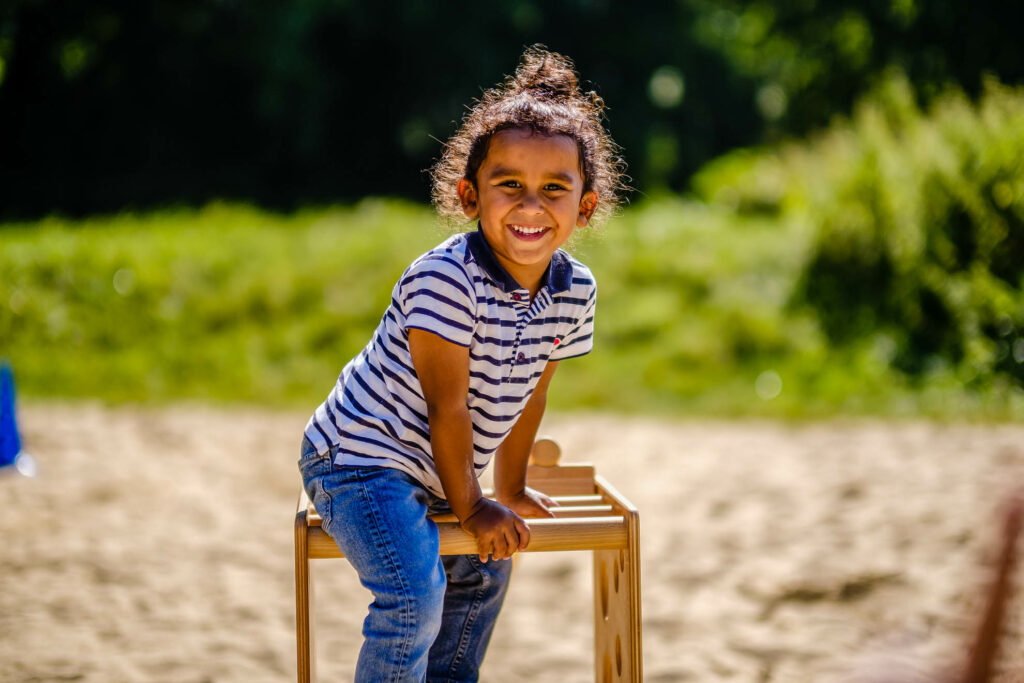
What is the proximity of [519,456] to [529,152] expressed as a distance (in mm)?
778

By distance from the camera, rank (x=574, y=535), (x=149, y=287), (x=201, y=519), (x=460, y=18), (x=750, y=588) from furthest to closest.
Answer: (x=460, y=18) → (x=149, y=287) → (x=201, y=519) → (x=750, y=588) → (x=574, y=535)

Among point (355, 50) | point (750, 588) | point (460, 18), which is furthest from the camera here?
point (355, 50)

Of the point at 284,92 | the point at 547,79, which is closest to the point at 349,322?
the point at 547,79

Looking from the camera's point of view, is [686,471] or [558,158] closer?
[558,158]

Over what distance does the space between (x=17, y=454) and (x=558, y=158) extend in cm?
441

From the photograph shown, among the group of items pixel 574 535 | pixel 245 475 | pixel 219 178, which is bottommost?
pixel 574 535

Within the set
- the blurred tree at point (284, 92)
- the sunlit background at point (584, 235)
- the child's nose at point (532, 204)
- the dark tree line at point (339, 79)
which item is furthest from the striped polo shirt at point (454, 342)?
the blurred tree at point (284, 92)

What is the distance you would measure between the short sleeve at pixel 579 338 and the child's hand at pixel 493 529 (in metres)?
0.47

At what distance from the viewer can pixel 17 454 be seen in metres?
5.45

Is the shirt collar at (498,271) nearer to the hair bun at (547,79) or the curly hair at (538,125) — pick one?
the curly hair at (538,125)

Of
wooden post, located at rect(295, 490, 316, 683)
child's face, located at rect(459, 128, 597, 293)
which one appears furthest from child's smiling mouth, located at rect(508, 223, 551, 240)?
wooden post, located at rect(295, 490, 316, 683)

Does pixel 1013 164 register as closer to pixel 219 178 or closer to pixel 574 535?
pixel 574 535

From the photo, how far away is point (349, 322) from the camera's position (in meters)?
8.73


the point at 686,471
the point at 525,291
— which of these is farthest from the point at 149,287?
the point at 525,291
